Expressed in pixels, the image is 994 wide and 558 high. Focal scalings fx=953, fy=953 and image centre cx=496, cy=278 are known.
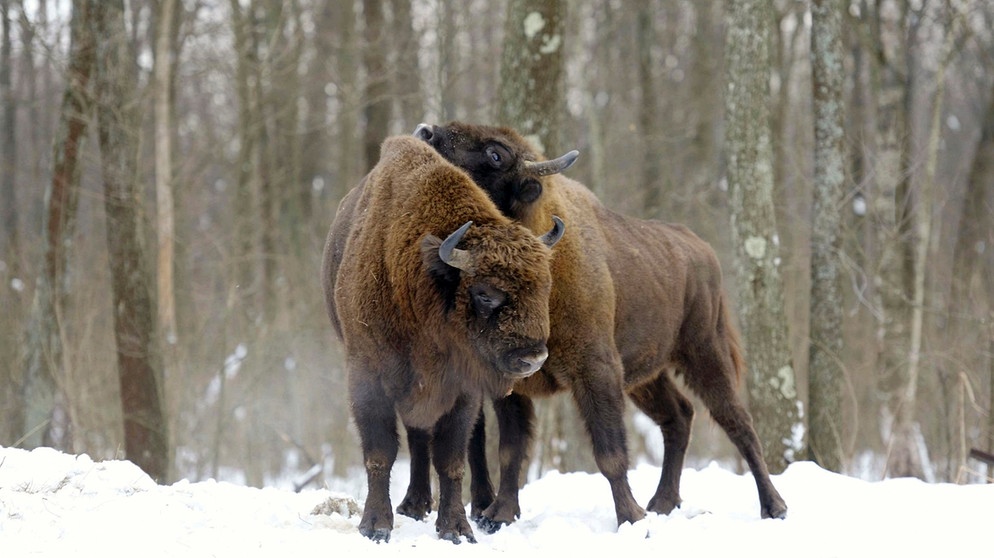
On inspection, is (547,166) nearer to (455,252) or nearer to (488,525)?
(455,252)

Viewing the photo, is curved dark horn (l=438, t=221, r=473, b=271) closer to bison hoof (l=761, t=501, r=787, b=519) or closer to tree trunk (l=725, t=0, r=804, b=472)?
bison hoof (l=761, t=501, r=787, b=519)

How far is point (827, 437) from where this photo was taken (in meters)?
9.43

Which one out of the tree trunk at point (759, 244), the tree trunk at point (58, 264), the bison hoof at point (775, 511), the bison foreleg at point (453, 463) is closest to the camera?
the bison foreleg at point (453, 463)

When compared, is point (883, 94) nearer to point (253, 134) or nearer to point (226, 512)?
point (253, 134)

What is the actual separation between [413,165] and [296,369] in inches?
555

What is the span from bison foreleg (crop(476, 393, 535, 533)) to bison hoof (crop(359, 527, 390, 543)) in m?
1.03

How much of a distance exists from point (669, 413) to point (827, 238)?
125 inches

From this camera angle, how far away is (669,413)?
7.59 metres

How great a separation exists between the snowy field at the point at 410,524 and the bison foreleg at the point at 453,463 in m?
0.16

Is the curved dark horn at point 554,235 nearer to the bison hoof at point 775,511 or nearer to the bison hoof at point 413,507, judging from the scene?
the bison hoof at point 413,507

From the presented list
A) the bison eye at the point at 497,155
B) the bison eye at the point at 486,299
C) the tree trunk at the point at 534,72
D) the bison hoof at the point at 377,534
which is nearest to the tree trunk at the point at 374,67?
the tree trunk at the point at 534,72

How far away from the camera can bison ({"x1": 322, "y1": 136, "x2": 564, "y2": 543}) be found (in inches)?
209

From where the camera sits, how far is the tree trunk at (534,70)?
9164 millimetres

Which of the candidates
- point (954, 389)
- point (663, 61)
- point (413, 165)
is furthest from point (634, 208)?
point (413, 165)
